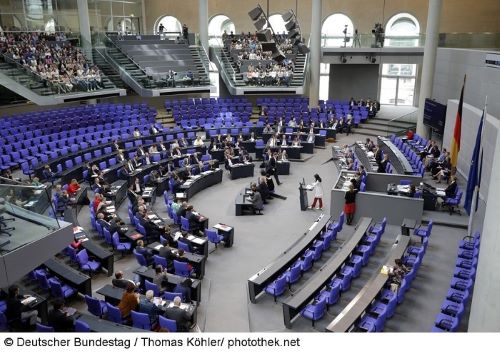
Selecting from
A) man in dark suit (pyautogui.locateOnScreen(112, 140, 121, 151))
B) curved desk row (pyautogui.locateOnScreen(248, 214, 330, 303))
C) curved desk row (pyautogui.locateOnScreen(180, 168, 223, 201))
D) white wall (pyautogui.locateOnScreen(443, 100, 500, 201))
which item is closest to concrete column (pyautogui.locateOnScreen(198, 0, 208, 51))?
man in dark suit (pyautogui.locateOnScreen(112, 140, 121, 151))

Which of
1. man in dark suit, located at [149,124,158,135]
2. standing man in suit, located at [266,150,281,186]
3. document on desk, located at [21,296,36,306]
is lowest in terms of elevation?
document on desk, located at [21,296,36,306]

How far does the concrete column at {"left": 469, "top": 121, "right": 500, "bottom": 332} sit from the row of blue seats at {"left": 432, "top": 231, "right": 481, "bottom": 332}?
248 cm

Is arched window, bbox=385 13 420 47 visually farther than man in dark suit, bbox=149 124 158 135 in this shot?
Yes

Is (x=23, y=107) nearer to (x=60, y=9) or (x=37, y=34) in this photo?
(x=37, y=34)

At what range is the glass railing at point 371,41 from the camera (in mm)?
28344

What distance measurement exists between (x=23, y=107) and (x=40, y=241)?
2074 cm

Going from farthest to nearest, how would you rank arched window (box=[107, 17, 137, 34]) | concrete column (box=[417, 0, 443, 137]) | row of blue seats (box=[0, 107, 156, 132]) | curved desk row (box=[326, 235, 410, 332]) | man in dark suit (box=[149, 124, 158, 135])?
arched window (box=[107, 17, 137, 34]) → man in dark suit (box=[149, 124, 158, 135]) → concrete column (box=[417, 0, 443, 137]) → row of blue seats (box=[0, 107, 156, 132]) → curved desk row (box=[326, 235, 410, 332])

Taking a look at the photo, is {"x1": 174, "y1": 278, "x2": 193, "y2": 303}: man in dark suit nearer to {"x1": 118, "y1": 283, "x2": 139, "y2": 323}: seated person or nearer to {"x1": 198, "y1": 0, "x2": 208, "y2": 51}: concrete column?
{"x1": 118, "y1": 283, "x2": 139, "y2": 323}: seated person

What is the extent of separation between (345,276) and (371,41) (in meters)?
22.9

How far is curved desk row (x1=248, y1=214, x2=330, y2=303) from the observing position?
1051cm

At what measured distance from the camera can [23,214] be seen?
9.53m

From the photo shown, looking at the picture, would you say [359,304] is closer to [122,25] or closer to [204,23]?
[204,23]

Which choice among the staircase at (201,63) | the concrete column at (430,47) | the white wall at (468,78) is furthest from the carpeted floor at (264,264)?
the staircase at (201,63)

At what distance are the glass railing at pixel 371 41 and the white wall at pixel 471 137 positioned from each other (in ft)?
26.1
